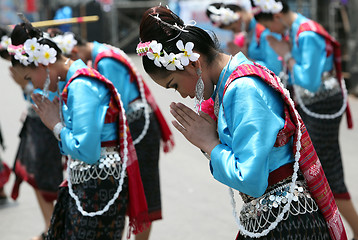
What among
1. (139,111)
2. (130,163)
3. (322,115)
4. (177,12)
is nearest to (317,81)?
(322,115)

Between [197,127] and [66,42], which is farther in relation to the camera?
[66,42]

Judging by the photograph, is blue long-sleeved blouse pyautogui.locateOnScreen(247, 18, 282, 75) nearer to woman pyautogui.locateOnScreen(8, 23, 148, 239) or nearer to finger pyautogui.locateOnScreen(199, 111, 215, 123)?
woman pyautogui.locateOnScreen(8, 23, 148, 239)

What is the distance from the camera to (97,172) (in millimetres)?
2830

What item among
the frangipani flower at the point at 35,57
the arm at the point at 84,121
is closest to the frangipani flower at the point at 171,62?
the arm at the point at 84,121

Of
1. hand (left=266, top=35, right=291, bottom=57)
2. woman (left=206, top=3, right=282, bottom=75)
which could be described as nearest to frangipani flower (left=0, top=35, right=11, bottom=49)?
woman (left=206, top=3, right=282, bottom=75)

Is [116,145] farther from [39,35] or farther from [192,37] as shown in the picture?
[192,37]

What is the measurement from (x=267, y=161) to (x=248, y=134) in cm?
11

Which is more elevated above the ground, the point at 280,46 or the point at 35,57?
the point at 35,57

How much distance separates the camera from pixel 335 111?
3971mm

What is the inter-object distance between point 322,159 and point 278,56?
0.85 m

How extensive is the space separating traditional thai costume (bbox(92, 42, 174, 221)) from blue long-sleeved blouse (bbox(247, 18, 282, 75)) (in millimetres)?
962

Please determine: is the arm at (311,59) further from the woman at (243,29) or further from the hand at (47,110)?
the hand at (47,110)

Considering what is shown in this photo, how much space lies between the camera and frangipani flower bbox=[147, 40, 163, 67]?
6.63ft

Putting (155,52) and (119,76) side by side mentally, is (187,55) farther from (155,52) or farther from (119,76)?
(119,76)
